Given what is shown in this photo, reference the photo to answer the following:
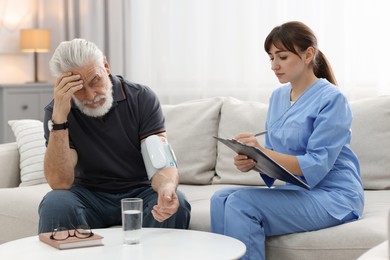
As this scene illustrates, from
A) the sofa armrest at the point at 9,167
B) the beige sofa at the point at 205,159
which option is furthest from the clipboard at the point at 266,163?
the sofa armrest at the point at 9,167

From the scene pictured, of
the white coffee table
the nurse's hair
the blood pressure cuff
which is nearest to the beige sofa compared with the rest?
the blood pressure cuff

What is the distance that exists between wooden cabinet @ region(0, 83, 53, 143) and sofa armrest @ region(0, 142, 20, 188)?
5.15ft

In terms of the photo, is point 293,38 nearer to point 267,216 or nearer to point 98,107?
point 267,216

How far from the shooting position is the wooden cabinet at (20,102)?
5160mm

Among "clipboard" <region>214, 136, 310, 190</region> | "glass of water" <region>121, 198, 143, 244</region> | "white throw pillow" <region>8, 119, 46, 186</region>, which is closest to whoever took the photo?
"glass of water" <region>121, 198, 143, 244</region>

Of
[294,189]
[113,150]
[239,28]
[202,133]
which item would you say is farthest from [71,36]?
[294,189]

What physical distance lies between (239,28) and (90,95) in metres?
1.84

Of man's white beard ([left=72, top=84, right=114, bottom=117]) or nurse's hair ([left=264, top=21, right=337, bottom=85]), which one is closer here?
nurse's hair ([left=264, top=21, right=337, bottom=85])

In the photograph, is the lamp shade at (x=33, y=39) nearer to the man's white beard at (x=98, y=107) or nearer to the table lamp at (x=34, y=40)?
the table lamp at (x=34, y=40)

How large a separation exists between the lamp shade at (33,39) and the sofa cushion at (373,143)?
2885 millimetres

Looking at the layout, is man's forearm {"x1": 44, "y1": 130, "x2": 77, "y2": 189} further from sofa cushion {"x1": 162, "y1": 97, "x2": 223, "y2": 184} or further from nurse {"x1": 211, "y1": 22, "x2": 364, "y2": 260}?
sofa cushion {"x1": 162, "y1": 97, "x2": 223, "y2": 184}

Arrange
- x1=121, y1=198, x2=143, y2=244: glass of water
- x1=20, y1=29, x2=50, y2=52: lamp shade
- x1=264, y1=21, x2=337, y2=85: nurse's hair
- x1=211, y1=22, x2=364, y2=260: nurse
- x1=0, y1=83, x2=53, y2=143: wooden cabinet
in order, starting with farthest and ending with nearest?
x1=20, y1=29, x2=50, y2=52: lamp shade
x1=0, y1=83, x2=53, y2=143: wooden cabinet
x1=264, y1=21, x2=337, y2=85: nurse's hair
x1=211, y1=22, x2=364, y2=260: nurse
x1=121, y1=198, x2=143, y2=244: glass of water

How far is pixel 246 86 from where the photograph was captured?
14.3 feet

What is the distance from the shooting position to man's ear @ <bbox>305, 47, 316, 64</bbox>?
2578 millimetres
